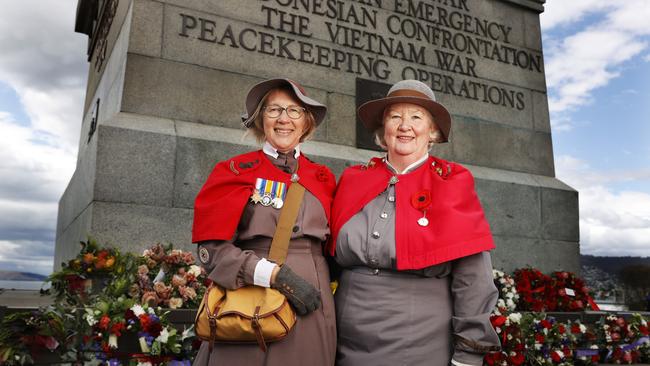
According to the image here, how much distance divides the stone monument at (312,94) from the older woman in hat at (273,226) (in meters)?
3.47

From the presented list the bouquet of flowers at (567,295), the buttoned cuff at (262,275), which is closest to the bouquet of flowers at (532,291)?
the bouquet of flowers at (567,295)

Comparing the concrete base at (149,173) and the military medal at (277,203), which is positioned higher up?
the concrete base at (149,173)

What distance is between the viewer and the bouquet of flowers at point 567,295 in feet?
23.6

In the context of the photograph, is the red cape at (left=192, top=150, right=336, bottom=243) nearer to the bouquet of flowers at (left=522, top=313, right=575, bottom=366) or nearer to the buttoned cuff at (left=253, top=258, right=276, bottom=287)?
the buttoned cuff at (left=253, top=258, right=276, bottom=287)

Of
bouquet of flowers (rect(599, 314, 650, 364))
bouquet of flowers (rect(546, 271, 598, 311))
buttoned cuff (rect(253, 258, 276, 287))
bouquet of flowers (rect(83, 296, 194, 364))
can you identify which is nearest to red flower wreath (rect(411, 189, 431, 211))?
buttoned cuff (rect(253, 258, 276, 287))

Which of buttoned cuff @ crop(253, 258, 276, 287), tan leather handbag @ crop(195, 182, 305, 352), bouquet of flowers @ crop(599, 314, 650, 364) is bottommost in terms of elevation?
bouquet of flowers @ crop(599, 314, 650, 364)

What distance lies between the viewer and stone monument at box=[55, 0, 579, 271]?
20.9 feet

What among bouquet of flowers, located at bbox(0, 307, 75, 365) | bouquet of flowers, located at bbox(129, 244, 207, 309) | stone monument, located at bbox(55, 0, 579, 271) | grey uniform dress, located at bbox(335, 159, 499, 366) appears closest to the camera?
grey uniform dress, located at bbox(335, 159, 499, 366)

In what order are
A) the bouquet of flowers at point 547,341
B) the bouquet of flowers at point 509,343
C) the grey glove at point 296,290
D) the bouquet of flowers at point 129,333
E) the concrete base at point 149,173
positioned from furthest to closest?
the concrete base at point 149,173 < the bouquet of flowers at point 547,341 < the bouquet of flowers at point 509,343 < the bouquet of flowers at point 129,333 < the grey glove at point 296,290

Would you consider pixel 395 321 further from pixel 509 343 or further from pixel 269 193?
pixel 509 343

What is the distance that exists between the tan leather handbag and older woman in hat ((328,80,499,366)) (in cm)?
49

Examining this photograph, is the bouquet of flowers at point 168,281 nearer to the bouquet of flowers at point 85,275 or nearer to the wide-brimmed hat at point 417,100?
the bouquet of flowers at point 85,275

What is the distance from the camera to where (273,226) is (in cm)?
293

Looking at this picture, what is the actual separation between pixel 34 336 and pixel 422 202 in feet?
9.37
